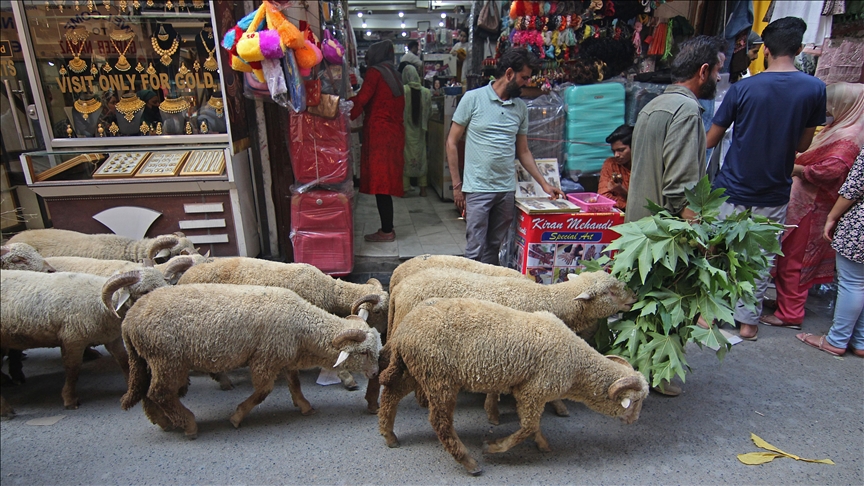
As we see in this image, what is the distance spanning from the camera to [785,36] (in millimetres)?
3752

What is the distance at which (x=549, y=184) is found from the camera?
4.86 m

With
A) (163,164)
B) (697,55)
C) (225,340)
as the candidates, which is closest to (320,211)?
(163,164)

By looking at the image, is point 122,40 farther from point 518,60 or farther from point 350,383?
point 350,383

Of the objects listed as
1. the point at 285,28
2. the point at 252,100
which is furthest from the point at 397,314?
the point at 252,100

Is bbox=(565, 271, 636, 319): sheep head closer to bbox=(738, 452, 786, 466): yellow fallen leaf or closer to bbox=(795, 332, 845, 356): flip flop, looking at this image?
bbox=(738, 452, 786, 466): yellow fallen leaf

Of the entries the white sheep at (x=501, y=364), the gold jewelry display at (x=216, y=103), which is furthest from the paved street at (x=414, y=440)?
the gold jewelry display at (x=216, y=103)

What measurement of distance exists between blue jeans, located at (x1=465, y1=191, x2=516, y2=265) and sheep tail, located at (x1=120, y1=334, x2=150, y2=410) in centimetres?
280

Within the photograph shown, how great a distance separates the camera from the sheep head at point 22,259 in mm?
2161

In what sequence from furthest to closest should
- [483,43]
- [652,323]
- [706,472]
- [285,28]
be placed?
[483,43], [285,28], [652,323], [706,472]

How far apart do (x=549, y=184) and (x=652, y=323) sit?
208 cm

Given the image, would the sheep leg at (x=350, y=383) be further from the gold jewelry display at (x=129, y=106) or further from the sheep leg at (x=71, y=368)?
the gold jewelry display at (x=129, y=106)

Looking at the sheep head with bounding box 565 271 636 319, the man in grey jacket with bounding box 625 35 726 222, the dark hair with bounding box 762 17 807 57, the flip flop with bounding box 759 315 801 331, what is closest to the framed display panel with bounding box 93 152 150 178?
the sheep head with bounding box 565 271 636 319

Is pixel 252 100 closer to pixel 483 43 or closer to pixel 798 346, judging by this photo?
pixel 483 43

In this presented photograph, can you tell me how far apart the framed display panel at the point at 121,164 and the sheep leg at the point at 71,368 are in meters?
1.50
